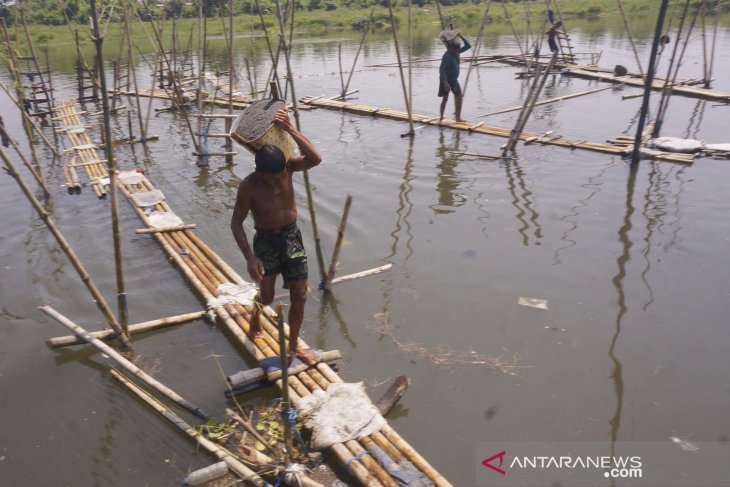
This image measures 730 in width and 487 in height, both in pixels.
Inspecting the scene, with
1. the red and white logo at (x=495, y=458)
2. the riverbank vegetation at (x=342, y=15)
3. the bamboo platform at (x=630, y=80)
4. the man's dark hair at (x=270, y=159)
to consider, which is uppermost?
the riverbank vegetation at (x=342, y=15)

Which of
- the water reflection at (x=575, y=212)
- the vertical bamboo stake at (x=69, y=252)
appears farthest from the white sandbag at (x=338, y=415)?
the water reflection at (x=575, y=212)

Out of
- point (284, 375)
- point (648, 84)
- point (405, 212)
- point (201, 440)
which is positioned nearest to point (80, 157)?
point (405, 212)

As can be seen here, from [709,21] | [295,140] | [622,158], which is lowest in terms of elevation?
[622,158]

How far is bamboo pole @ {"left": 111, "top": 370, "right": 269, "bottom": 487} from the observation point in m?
2.69

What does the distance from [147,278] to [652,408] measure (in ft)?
14.0

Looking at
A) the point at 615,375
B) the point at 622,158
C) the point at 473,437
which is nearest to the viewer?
the point at 473,437

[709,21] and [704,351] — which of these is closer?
[704,351]

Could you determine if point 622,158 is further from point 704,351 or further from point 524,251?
point 704,351

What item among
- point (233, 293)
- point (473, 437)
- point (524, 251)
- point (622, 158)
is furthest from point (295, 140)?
point (622, 158)

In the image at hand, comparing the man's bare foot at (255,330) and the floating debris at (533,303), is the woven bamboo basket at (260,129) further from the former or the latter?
the floating debris at (533,303)

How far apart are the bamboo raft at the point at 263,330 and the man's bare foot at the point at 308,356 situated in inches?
1.7

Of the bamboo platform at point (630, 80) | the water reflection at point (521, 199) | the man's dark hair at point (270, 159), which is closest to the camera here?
the man's dark hair at point (270, 159)

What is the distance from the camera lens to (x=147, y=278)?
506cm

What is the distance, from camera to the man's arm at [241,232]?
3273 mm
